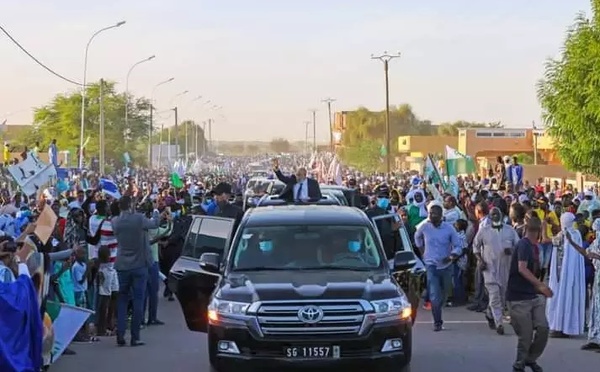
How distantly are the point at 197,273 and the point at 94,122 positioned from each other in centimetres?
7677

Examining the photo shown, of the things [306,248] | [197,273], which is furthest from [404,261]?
[197,273]

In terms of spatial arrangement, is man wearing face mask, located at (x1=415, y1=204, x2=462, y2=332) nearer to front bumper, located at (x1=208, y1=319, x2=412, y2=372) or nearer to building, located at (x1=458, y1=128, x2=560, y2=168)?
front bumper, located at (x1=208, y1=319, x2=412, y2=372)

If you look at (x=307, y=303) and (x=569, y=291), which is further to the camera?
(x=569, y=291)

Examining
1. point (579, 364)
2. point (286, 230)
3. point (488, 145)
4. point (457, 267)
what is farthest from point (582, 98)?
point (488, 145)

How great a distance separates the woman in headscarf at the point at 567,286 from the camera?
13.2 m

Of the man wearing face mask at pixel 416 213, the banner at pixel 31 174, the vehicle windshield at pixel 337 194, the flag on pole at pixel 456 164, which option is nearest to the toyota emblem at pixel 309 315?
the vehicle windshield at pixel 337 194

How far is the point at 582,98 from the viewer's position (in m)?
26.6

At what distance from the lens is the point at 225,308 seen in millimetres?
9164

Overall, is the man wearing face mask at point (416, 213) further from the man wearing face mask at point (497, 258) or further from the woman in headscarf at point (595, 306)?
the woman in headscarf at point (595, 306)

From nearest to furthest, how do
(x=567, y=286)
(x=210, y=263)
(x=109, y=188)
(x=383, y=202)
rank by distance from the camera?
(x=210, y=263) → (x=567, y=286) → (x=383, y=202) → (x=109, y=188)

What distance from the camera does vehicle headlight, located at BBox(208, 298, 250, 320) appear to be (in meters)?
9.05

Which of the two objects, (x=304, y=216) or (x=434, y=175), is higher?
(x=434, y=175)

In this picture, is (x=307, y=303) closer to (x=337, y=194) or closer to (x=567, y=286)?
(x=567, y=286)

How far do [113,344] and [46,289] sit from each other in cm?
277
